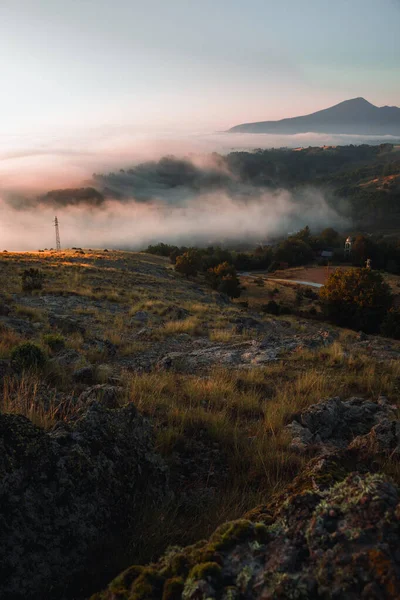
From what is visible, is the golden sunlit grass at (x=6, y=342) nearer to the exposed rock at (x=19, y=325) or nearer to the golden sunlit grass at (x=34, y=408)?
the exposed rock at (x=19, y=325)

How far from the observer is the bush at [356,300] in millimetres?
30672

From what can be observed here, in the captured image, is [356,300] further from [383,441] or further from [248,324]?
[383,441]

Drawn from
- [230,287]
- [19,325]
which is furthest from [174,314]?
[230,287]

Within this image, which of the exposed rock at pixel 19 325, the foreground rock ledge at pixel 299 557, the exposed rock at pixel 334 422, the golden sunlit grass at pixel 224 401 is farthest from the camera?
the exposed rock at pixel 19 325

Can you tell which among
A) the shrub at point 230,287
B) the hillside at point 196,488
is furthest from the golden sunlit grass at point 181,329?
the shrub at point 230,287

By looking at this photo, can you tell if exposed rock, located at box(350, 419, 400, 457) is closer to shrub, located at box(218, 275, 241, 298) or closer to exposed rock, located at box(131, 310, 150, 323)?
exposed rock, located at box(131, 310, 150, 323)

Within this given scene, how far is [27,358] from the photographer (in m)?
5.93

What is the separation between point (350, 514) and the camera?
162cm

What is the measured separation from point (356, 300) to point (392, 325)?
4.25 meters

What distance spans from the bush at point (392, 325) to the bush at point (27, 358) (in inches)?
1058

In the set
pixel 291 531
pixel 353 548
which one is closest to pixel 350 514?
pixel 353 548

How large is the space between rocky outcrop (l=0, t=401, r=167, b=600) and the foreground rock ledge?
0.47 m

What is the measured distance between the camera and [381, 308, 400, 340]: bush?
27.3 m

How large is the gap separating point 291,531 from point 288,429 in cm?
276
